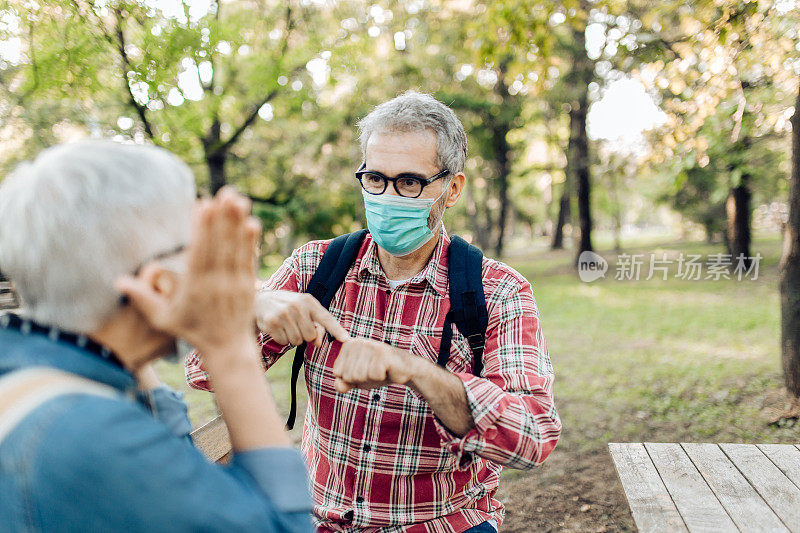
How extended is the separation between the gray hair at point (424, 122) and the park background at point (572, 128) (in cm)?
186

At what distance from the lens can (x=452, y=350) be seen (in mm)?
1976

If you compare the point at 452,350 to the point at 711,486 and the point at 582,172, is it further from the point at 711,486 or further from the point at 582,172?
the point at 582,172

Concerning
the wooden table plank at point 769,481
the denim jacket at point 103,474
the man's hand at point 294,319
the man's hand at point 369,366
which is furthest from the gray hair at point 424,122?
the wooden table plank at point 769,481

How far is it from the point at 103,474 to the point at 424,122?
1602mm

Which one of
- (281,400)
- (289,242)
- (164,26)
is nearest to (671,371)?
(281,400)

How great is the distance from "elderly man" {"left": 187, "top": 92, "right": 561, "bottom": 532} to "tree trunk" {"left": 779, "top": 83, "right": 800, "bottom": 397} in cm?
404

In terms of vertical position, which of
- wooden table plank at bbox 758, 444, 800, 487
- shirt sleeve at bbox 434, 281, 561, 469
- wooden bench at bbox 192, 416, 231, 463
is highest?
shirt sleeve at bbox 434, 281, 561, 469

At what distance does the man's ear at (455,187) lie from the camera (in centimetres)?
227

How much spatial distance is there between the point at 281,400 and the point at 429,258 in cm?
524

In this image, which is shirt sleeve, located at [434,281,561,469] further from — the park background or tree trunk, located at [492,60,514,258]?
tree trunk, located at [492,60,514,258]

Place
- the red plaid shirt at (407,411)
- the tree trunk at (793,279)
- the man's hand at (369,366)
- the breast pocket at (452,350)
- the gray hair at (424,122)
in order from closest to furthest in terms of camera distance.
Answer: the man's hand at (369,366) < the red plaid shirt at (407,411) < the breast pocket at (452,350) < the gray hair at (424,122) < the tree trunk at (793,279)

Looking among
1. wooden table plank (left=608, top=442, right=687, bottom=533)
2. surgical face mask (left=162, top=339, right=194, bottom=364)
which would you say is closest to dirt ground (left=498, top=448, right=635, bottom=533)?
wooden table plank (left=608, top=442, right=687, bottom=533)

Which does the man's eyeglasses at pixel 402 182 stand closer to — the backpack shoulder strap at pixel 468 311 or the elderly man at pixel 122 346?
the backpack shoulder strap at pixel 468 311

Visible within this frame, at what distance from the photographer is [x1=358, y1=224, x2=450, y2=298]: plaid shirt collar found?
211 centimetres
